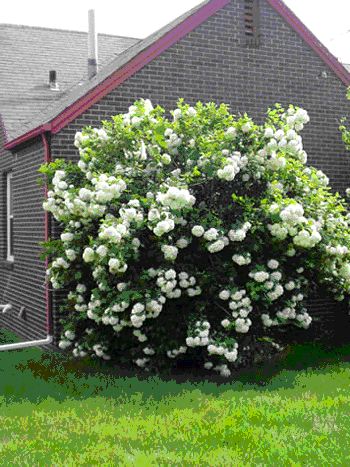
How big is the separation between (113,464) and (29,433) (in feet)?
4.21

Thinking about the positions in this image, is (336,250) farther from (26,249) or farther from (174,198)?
(26,249)

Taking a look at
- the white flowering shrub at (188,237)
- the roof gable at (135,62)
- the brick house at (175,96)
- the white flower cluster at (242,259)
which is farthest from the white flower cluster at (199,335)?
the roof gable at (135,62)

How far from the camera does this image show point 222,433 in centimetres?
652

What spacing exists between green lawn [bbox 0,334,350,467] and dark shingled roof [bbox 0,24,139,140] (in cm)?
565

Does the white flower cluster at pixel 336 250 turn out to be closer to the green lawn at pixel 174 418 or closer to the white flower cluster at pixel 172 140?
the green lawn at pixel 174 418

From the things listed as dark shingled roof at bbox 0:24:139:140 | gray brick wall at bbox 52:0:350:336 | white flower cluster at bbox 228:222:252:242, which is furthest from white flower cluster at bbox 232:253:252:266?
dark shingled roof at bbox 0:24:139:140

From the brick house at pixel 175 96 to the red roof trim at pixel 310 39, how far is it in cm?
2

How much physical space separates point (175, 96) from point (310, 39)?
298 cm

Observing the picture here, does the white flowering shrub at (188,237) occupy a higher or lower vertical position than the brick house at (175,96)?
lower

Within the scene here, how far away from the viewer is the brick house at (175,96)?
36.8ft

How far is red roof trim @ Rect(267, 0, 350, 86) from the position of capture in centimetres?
1267

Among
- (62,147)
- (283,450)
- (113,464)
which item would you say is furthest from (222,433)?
(62,147)

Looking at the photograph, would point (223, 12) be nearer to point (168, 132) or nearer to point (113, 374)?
point (168, 132)

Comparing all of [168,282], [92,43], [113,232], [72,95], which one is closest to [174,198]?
[113,232]
